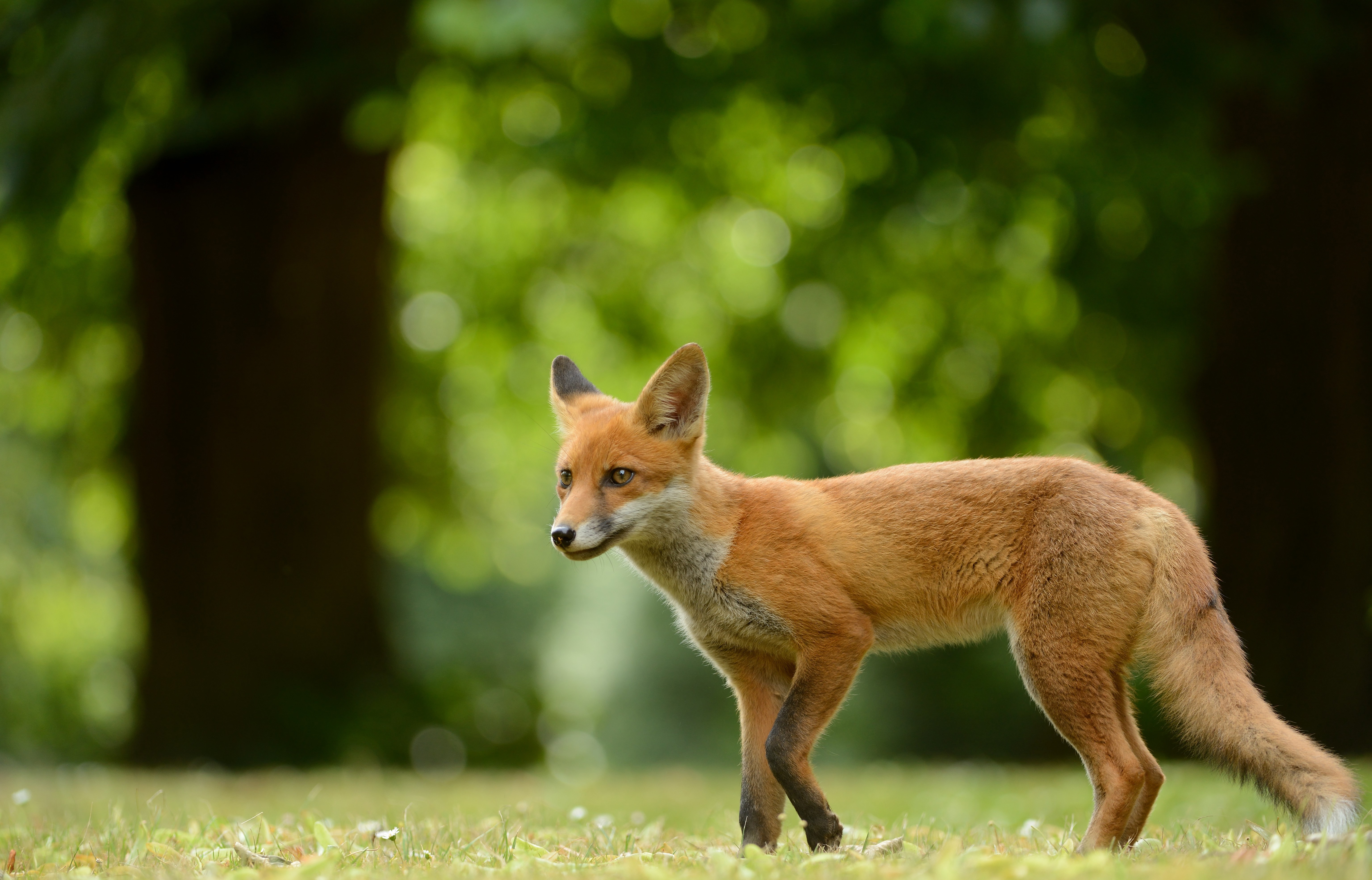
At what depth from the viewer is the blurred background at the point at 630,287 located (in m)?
9.74

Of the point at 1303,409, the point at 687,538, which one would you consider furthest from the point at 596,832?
the point at 1303,409

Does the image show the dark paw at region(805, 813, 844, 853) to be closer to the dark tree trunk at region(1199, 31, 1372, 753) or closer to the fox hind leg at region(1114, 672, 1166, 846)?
the fox hind leg at region(1114, 672, 1166, 846)

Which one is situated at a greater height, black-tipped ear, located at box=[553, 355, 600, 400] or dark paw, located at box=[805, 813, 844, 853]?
black-tipped ear, located at box=[553, 355, 600, 400]

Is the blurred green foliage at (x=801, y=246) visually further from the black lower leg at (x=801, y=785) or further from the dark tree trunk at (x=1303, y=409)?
the black lower leg at (x=801, y=785)

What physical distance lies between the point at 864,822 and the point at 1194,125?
6780 mm

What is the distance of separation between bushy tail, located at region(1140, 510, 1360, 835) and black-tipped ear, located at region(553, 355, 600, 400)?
263cm

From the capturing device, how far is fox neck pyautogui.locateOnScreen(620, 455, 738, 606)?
5.10 meters

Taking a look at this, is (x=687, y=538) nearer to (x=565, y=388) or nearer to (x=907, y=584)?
(x=907, y=584)

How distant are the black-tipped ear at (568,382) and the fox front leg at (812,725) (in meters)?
1.78

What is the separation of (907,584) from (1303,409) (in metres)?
7.46

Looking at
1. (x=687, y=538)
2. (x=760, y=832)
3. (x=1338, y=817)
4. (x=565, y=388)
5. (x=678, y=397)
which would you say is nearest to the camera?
(x=1338, y=817)

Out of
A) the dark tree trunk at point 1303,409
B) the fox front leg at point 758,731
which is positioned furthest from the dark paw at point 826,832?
the dark tree trunk at point 1303,409

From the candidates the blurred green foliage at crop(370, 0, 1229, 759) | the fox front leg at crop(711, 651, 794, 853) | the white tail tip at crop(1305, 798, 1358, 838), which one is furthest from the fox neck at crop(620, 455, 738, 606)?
the blurred green foliage at crop(370, 0, 1229, 759)

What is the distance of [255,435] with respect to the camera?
1274cm
